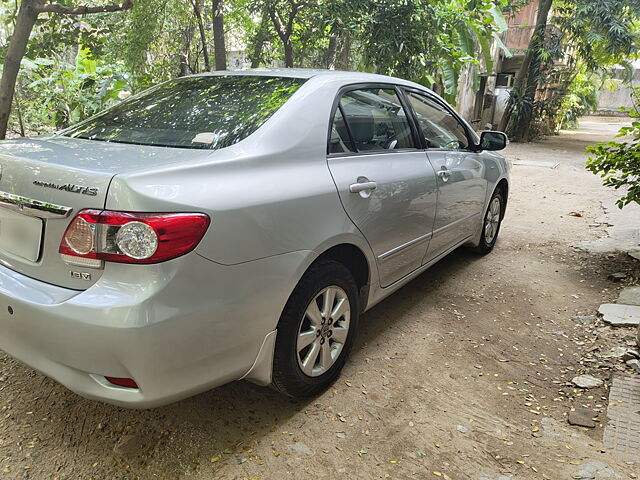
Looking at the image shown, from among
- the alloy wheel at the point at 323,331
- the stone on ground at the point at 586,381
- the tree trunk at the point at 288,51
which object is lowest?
the stone on ground at the point at 586,381

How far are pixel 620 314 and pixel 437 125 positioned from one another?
1.82 m

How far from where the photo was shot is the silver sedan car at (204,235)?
5.34ft

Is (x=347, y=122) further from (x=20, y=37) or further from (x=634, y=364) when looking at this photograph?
(x=20, y=37)

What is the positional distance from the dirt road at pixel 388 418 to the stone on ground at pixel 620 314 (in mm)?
122

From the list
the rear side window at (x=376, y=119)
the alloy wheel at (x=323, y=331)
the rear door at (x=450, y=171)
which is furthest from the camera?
A: the rear door at (x=450, y=171)

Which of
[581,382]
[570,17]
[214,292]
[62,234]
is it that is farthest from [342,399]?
[570,17]

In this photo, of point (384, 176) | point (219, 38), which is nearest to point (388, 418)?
point (384, 176)

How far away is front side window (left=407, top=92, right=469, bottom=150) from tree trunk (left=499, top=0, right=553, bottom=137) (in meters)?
11.9

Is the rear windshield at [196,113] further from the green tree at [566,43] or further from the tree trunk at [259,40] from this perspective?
the green tree at [566,43]

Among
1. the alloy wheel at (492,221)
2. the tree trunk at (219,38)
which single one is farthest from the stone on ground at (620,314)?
the tree trunk at (219,38)

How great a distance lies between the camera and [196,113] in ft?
7.79

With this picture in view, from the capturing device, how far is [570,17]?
14445mm

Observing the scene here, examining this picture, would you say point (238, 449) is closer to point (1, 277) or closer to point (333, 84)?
point (1, 277)

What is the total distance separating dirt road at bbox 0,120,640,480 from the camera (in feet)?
6.61
